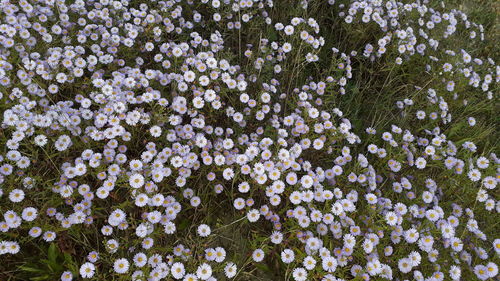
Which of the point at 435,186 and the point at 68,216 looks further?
the point at 435,186

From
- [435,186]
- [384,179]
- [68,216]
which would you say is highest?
[435,186]

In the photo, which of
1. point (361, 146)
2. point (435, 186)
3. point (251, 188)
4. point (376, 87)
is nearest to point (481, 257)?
point (435, 186)

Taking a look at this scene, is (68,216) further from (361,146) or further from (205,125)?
(361,146)

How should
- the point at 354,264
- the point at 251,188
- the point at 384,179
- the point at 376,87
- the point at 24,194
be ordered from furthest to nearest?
1. the point at 376,87
2. the point at 384,179
3. the point at 251,188
4. the point at 354,264
5. the point at 24,194

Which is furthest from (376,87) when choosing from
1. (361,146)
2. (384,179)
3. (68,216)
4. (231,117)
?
A: (68,216)

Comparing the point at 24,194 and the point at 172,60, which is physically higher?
the point at 172,60

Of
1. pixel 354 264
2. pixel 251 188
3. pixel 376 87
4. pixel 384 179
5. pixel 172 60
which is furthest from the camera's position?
pixel 376 87
